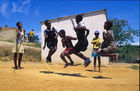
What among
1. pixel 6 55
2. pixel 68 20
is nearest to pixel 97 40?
pixel 68 20

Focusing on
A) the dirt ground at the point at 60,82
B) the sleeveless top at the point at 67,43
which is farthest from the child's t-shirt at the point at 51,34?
the dirt ground at the point at 60,82

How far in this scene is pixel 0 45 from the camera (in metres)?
12.0

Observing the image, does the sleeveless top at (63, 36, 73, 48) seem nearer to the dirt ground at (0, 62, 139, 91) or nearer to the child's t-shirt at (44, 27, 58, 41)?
the child's t-shirt at (44, 27, 58, 41)

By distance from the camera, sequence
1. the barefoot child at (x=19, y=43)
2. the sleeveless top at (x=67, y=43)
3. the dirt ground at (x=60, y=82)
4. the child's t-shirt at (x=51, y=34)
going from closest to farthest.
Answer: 1. the dirt ground at (x=60, y=82)
2. the sleeveless top at (x=67, y=43)
3. the child's t-shirt at (x=51, y=34)
4. the barefoot child at (x=19, y=43)

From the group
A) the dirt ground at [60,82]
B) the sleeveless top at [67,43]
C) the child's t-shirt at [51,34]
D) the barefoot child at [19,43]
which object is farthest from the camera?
the barefoot child at [19,43]

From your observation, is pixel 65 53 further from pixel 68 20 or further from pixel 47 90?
pixel 68 20

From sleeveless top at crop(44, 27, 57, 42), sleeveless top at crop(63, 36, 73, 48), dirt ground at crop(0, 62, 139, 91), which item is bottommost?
dirt ground at crop(0, 62, 139, 91)

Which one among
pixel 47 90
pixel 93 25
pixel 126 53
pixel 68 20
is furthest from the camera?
pixel 126 53

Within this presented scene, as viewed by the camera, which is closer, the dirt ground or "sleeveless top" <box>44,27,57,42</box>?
the dirt ground

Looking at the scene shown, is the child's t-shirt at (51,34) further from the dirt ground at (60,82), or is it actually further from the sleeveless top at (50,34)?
the dirt ground at (60,82)

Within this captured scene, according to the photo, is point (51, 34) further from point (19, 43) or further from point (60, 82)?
point (60, 82)

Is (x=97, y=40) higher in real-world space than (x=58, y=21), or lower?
lower

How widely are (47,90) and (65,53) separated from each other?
271 centimetres

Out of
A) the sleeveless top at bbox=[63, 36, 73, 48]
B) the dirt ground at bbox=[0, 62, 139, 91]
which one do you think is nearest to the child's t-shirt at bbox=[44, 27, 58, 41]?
the sleeveless top at bbox=[63, 36, 73, 48]
